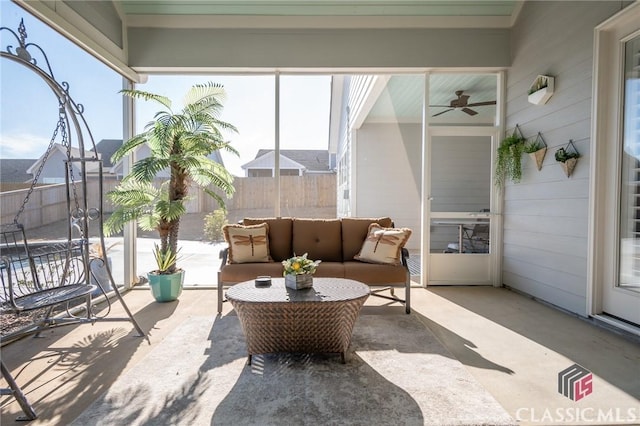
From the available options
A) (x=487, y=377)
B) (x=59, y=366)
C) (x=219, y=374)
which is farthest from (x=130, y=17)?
(x=487, y=377)

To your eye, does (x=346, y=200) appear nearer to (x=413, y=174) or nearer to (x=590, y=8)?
(x=413, y=174)

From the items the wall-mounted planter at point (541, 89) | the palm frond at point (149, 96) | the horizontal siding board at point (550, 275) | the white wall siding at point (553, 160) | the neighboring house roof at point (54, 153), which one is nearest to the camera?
the neighboring house roof at point (54, 153)

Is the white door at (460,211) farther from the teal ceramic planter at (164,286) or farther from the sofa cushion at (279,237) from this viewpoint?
the teal ceramic planter at (164,286)

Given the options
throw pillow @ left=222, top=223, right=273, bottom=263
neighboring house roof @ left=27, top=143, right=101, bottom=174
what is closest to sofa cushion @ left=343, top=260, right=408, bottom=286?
throw pillow @ left=222, top=223, right=273, bottom=263

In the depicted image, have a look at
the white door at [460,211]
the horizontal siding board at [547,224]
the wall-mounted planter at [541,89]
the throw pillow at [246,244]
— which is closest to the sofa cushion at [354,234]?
the throw pillow at [246,244]

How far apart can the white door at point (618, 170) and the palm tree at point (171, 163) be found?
12.1ft

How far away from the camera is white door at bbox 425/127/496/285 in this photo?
4453 millimetres

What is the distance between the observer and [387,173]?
22.3 feet

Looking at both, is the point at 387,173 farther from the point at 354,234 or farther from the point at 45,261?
the point at 45,261

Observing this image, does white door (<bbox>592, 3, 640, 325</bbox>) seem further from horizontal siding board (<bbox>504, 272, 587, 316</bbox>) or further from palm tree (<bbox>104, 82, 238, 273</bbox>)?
palm tree (<bbox>104, 82, 238, 273</bbox>)

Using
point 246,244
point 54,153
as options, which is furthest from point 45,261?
point 246,244

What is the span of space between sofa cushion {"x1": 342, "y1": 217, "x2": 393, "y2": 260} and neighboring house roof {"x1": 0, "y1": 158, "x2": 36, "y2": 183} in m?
2.89

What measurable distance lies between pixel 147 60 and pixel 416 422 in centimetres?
458

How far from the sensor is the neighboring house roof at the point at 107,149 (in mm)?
3729
